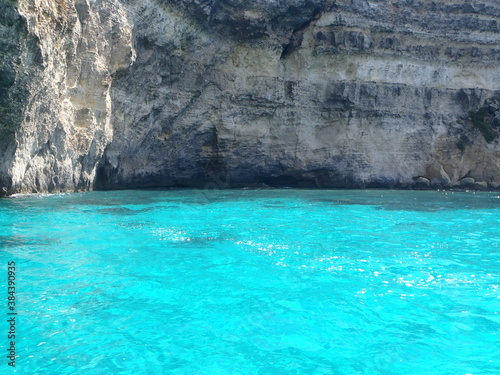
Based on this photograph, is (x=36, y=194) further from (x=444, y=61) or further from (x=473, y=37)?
(x=473, y=37)

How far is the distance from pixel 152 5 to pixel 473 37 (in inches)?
529

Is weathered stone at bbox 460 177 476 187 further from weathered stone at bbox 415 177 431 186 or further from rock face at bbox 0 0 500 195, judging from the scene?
weathered stone at bbox 415 177 431 186

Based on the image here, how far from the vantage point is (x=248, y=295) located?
17.0ft

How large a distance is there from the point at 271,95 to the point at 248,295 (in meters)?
14.8

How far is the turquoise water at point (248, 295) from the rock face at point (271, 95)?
5.51 meters

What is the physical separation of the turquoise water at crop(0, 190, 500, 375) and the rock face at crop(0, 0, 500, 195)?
18.1 feet

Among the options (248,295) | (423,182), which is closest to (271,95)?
(423,182)

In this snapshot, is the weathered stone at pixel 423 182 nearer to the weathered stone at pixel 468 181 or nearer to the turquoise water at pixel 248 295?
the weathered stone at pixel 468 181

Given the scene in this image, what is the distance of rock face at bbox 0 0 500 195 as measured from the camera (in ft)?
45.9

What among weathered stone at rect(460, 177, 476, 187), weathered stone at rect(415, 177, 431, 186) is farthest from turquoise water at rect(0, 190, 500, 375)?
weathered stone at rect(460, 177, 476, 187)

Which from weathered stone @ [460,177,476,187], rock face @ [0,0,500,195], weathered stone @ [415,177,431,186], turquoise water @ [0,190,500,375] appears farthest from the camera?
weathered stone @ [460,177,476,187]

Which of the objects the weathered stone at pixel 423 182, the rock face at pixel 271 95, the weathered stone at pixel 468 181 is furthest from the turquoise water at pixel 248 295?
the weathered stone at pixel 468 181

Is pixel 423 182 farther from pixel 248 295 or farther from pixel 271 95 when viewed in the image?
pixel 248 295

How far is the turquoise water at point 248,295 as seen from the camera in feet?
12.3
